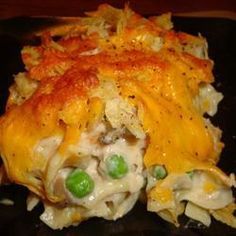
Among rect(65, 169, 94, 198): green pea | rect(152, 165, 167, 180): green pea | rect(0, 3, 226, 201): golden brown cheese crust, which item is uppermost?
rect(0, 3, 226, 201): golden brown cheese crust

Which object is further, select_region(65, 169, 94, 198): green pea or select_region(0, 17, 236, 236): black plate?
select_region(0, 17, 236, 236): black plate

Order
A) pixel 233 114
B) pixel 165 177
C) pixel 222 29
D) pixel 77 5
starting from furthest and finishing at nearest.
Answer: pixel 77 5
pixel 222 29
pixel 233 114
pixel 165 177

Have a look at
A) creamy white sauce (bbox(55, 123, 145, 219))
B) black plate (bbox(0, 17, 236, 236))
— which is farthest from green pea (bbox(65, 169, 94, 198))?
black plate (bbox(0, 17, 236, 236))

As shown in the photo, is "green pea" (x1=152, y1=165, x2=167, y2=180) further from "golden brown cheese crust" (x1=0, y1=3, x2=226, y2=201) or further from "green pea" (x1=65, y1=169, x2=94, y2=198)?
"green pea" (x1=65, y1=169, x2=94, y2=198)

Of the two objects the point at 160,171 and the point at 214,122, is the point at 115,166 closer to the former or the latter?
the point at 160,171

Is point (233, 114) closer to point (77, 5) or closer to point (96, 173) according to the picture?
point (96, 173)

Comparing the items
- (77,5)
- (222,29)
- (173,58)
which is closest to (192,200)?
(173,58)

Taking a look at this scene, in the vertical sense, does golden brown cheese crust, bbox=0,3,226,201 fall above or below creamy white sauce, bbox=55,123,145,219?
above
